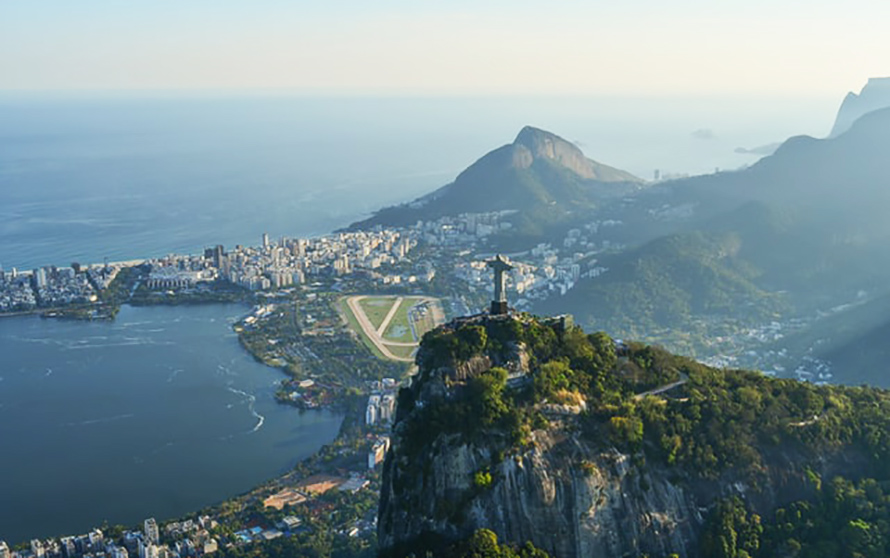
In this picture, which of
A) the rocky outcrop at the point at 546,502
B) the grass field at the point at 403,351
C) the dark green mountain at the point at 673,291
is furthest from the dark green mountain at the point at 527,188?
the rocky outcrop at the point at 546,502

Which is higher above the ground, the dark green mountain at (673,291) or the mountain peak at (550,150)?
the mountain peak at (550,150)

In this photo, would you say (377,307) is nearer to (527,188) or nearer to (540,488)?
(527,188)

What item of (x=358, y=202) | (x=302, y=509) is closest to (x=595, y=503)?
(x=302, y=509)

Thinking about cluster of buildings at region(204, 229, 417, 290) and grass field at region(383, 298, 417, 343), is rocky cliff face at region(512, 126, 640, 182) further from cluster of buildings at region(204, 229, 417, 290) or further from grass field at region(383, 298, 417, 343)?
grass field at region(383, 298, 417, 343)

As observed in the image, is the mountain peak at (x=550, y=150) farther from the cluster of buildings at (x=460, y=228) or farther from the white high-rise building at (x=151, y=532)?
the white high-rise building at (x=151, y=532)

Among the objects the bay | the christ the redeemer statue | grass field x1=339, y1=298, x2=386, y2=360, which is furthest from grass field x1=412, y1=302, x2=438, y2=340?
the christ the redeemer statue

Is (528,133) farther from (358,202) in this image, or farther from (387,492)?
(387,492)

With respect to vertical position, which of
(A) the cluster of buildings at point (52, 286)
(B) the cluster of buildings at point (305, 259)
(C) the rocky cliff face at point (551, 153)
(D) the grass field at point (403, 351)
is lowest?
(D) the grass field at point (403, 351)

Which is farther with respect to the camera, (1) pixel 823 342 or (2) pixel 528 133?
(2) pixel 528 133
